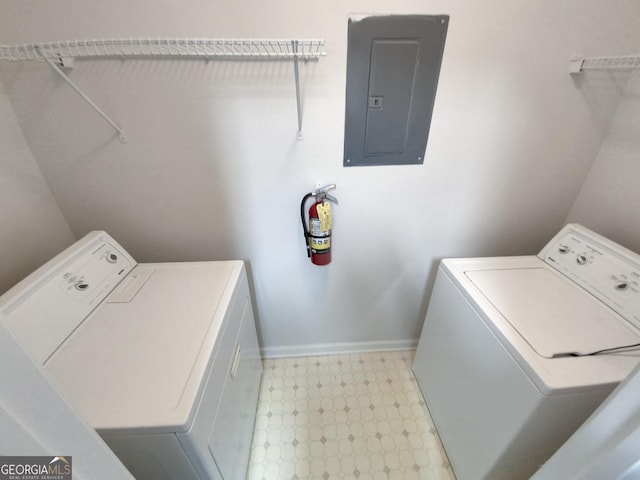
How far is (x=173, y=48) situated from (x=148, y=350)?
1030 mm

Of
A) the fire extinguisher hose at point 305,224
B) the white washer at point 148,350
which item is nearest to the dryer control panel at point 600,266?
the fire extinguisher hose at point 305,224

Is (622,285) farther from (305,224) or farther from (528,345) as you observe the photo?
(305,224)

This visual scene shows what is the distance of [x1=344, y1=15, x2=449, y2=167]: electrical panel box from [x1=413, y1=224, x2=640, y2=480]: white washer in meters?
0.63

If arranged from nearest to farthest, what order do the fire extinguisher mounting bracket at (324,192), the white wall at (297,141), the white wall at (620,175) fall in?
the white wall at (297,141), the white wall at (620,175), the fire extinguisher mounting bracket at (324,192)

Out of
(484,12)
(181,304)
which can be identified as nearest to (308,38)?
(484,12)

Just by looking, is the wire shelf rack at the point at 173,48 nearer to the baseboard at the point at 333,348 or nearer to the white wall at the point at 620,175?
the white wall at the point at 620,175

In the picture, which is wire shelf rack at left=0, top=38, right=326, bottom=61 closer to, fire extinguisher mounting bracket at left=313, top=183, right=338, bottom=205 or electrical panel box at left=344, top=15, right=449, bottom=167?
electrical panel box at left=344, top=15, right=449, bottom=167

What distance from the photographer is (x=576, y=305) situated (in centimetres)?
102

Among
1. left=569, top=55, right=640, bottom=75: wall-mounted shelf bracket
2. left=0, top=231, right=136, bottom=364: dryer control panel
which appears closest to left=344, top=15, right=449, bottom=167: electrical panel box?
left=569, top=55, right=640, bottom=75: wall-mounted shelf bracket

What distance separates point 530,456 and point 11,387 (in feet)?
4.55

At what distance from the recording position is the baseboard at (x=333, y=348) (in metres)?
1.78

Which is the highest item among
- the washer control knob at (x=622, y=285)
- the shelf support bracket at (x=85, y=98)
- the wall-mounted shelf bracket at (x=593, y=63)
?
the wall-mounted shelf bracket at (x=593, y=63)

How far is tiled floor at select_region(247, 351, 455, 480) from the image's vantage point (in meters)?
1.29

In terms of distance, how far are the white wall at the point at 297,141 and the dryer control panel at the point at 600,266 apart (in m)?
0.27
